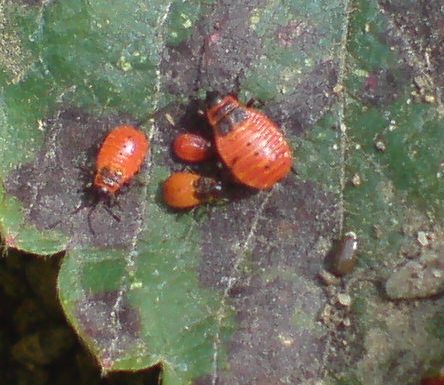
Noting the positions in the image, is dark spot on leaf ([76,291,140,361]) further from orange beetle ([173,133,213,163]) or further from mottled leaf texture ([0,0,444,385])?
orange beetle ([173,133,213,163])

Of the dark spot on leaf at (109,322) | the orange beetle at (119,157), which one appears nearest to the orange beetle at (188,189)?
the orange beetle at (119,157)

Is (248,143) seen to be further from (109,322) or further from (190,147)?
(109,322)

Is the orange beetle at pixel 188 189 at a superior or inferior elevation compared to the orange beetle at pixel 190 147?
inferior

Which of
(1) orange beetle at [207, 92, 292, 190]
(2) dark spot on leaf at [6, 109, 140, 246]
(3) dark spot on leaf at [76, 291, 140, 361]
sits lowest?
(3) dark spot on leaf at [76, 291, 140, 361]

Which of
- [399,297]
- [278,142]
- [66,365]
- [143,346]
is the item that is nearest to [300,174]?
[278,142]

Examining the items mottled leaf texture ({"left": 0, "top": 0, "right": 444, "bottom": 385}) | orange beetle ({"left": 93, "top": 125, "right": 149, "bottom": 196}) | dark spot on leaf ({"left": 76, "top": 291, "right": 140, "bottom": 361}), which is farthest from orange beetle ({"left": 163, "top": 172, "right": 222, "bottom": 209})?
dark spot on leaf ({"left": 76, "top": 291, "right": 140, "bottom": 361})

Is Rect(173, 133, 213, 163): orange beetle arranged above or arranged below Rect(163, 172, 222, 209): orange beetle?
above

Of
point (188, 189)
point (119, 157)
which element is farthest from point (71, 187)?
point (188, 189)

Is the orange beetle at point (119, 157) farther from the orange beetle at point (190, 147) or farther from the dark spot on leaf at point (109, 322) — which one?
the dark spot on leaf at point (109, 322)
